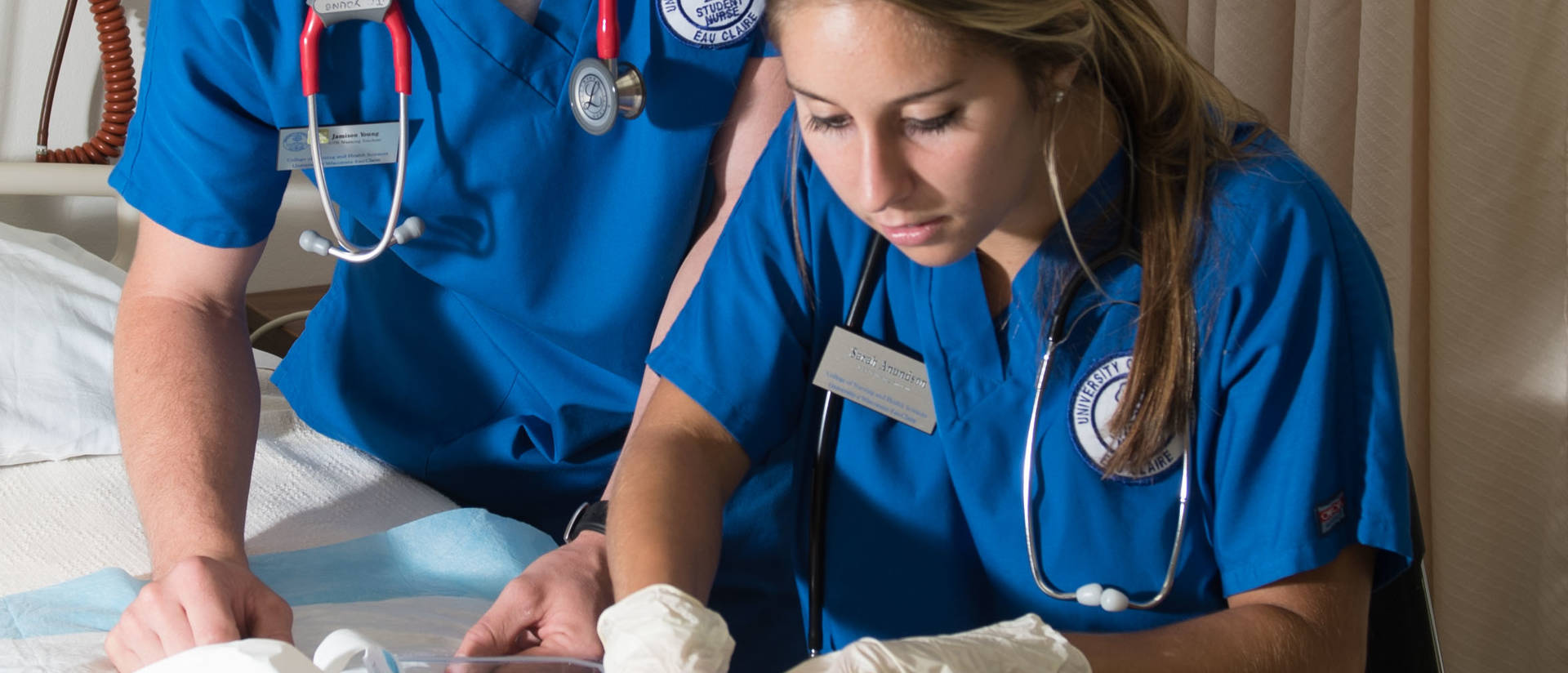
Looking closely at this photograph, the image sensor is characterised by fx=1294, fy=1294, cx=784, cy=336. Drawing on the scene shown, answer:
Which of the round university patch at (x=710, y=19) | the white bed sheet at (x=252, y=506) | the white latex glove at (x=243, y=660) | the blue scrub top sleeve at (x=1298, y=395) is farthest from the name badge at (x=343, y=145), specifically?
the blue scrub top sleeve at (x=1298, y=395)

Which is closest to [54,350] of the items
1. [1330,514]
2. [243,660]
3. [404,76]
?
[404,76]

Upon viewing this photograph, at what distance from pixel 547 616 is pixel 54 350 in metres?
1.02

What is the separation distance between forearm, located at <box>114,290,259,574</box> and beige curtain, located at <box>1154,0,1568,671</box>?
1.20 meters

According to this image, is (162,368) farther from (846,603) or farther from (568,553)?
(846,603)

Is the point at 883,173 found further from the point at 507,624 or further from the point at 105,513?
the point at 105,513

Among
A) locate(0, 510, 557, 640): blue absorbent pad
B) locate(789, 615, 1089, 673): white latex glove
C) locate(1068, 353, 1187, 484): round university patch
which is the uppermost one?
locate(1068, 353, 1187, 484): round university patch

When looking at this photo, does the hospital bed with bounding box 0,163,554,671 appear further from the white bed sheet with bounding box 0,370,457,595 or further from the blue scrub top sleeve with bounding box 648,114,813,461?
the blue scrub top sleeve with bounding box 648,114,813,461

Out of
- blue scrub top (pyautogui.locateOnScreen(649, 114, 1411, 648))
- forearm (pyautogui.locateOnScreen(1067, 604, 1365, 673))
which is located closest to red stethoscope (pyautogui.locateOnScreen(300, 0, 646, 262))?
blue scrub top (pyautogui.locateOnScreen(649, 114, 1411, 648))

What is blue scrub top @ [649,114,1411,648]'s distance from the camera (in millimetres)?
868

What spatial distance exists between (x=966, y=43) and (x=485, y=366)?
Result: 733mm

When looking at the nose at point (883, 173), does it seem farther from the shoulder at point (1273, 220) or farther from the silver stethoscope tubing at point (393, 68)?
the silver stethoscope tubing at point (393, 68)

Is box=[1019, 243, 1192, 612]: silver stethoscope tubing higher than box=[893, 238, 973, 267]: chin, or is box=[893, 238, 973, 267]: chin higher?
box=[893, 238, 973, 267]: chin

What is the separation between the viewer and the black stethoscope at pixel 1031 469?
2.92 feet

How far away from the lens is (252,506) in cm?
137
